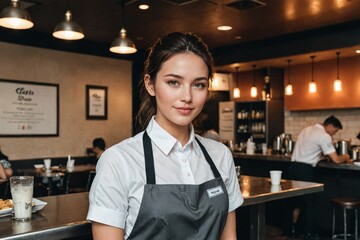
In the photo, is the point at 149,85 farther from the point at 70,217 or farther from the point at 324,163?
the point at 324,163

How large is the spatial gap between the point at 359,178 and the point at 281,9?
2235 mm

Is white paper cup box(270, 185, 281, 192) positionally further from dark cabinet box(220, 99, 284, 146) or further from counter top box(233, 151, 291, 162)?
dark cabinet box(220, 99, 284, 146)

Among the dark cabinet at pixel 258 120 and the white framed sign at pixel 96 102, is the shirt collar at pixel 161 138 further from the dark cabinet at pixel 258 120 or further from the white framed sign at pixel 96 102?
the dark cabinet at pixel 258 120

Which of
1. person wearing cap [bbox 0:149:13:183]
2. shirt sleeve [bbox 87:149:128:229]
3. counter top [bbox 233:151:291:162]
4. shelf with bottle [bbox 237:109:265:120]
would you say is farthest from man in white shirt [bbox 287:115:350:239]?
shirt sleeve [bbox 87:149:128:229]

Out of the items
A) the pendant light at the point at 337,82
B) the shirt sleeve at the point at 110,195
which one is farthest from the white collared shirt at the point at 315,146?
the shirt sleeve at the point at 110,195

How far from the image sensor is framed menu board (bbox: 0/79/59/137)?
Result: 6207 mm

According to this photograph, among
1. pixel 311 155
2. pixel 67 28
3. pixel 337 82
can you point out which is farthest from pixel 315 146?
pixel 67 28

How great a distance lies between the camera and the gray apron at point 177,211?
1245 mm

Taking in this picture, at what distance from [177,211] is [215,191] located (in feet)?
0.54

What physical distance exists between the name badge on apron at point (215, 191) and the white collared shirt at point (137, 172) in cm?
5

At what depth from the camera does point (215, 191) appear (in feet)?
4.46

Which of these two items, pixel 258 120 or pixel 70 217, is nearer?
pixel 70 217

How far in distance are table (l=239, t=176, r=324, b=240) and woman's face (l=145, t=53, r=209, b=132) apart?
1185 millimetres

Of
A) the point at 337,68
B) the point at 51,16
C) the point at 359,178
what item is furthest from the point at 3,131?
the point at 337,68
